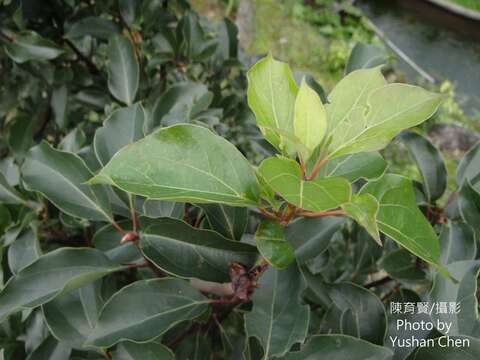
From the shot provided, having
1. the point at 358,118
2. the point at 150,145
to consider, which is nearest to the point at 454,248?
the point at 358,118

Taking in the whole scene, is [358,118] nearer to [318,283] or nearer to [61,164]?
[318,283]

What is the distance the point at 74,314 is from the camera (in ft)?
2.20

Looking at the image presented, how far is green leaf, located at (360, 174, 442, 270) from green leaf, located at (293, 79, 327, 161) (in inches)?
4.0

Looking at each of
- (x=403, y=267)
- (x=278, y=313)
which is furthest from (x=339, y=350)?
(x=403, y=267)

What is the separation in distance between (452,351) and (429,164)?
A: 378 millimetres

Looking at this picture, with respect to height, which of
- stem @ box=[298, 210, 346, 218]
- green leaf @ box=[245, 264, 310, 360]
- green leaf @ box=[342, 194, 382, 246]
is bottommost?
green leaf @ box=[245, 264, 310, 360]

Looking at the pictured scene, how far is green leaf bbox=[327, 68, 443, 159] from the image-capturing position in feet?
1.47

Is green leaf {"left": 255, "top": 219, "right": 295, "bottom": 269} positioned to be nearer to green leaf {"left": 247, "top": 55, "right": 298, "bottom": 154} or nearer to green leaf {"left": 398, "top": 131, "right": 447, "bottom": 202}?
green leaf {"left": 247, "top": 55, "right": 298, "bottom": 154}

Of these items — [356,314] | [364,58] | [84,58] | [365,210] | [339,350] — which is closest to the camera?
[365,210]

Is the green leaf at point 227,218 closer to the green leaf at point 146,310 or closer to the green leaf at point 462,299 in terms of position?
the green leaf at point 146,310

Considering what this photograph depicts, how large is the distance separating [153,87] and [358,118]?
883 mm

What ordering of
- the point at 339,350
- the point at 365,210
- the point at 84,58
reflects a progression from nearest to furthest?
the point at 365,210 < the point at 339,350 < the point at 84,58

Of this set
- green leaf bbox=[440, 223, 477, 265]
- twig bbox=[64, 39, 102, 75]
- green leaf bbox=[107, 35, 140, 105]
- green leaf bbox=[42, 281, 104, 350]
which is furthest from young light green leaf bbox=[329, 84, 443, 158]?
twig bbox=[64, 39, 102, 75]

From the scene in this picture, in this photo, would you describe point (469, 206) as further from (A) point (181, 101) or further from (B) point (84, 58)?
(B) point (84, 58)
